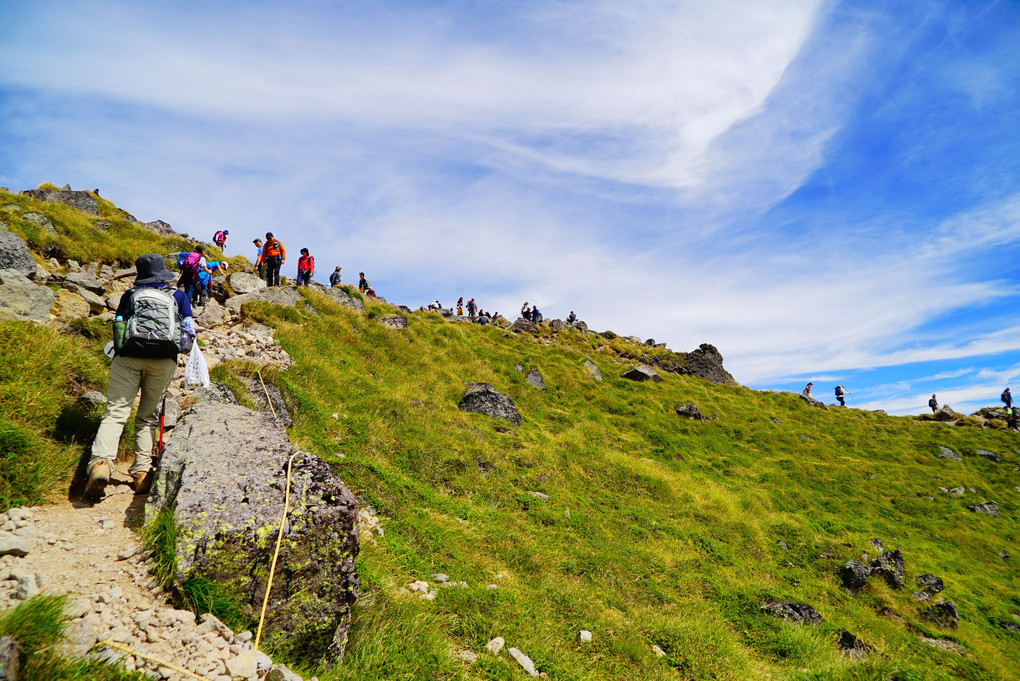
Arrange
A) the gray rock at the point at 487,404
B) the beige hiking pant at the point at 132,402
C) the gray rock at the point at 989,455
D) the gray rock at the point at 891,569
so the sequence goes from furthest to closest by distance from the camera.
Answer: the gray rock at the point at 989,455, the gray rock at the point at 487,404, the gray rock at the point at 891,569, the beige hiking pant at the point at 132,402

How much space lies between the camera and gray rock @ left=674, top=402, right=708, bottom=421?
29812 mm

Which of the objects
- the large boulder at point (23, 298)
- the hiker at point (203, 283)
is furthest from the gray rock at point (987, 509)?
the large boulder at point (23, 298)

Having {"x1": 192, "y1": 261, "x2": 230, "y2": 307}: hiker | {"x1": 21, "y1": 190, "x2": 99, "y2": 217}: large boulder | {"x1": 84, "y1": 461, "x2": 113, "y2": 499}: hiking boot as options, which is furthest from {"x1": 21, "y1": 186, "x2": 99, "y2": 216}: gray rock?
{"x1": 84, "y1": 461, "x2": 113, "y2": 499}: hiking boot

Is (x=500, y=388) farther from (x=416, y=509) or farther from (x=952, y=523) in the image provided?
(x=952, y=523)

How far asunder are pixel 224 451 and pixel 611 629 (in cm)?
739

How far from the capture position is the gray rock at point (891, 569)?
1558cm

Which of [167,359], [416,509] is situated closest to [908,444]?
[416,509]

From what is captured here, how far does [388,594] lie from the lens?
6742 mm

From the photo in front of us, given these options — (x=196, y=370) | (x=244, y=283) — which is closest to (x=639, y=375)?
(x=244, y=283)

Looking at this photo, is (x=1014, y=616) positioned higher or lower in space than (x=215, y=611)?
lower

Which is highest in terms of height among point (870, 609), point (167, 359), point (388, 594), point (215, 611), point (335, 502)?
point (167, 359)

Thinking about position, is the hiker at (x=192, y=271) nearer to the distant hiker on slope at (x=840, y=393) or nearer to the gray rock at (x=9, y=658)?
the gray rock at (x=9, y=658)

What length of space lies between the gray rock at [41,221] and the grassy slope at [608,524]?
30.3ft

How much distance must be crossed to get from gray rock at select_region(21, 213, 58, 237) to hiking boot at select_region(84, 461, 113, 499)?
1790cm
